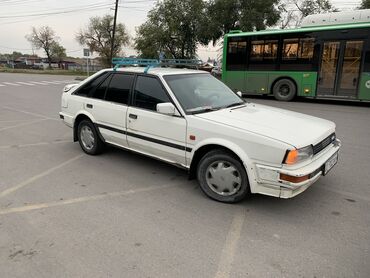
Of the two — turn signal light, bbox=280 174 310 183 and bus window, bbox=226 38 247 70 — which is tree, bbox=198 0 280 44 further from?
turn signal light, bbox=280 174 310 183

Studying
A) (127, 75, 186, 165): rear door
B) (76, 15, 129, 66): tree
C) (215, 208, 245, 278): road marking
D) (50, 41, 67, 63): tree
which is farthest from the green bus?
(50, 41, 67, 63): tree

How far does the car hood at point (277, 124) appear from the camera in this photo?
3.76 metres

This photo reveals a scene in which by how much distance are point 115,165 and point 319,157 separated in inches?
122

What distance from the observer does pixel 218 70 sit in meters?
25.2

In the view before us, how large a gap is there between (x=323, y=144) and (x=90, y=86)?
3.89 metres

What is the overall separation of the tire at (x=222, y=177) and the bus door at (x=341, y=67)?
1069 cm

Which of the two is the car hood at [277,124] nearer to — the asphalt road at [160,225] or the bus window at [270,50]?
the asphalt road at [160,225]

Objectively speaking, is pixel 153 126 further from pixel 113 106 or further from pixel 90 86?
pixel 90 86

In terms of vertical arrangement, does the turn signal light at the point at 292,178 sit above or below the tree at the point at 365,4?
below

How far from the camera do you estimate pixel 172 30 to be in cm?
3525

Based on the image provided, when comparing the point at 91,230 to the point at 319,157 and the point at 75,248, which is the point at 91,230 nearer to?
the point at 75,248

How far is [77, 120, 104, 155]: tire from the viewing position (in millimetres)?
5820

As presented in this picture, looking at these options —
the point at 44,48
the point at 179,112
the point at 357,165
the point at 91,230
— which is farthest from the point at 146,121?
the point at 44,48

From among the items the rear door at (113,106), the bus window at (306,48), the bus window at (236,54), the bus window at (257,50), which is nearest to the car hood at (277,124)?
the rear door at (113,106)
